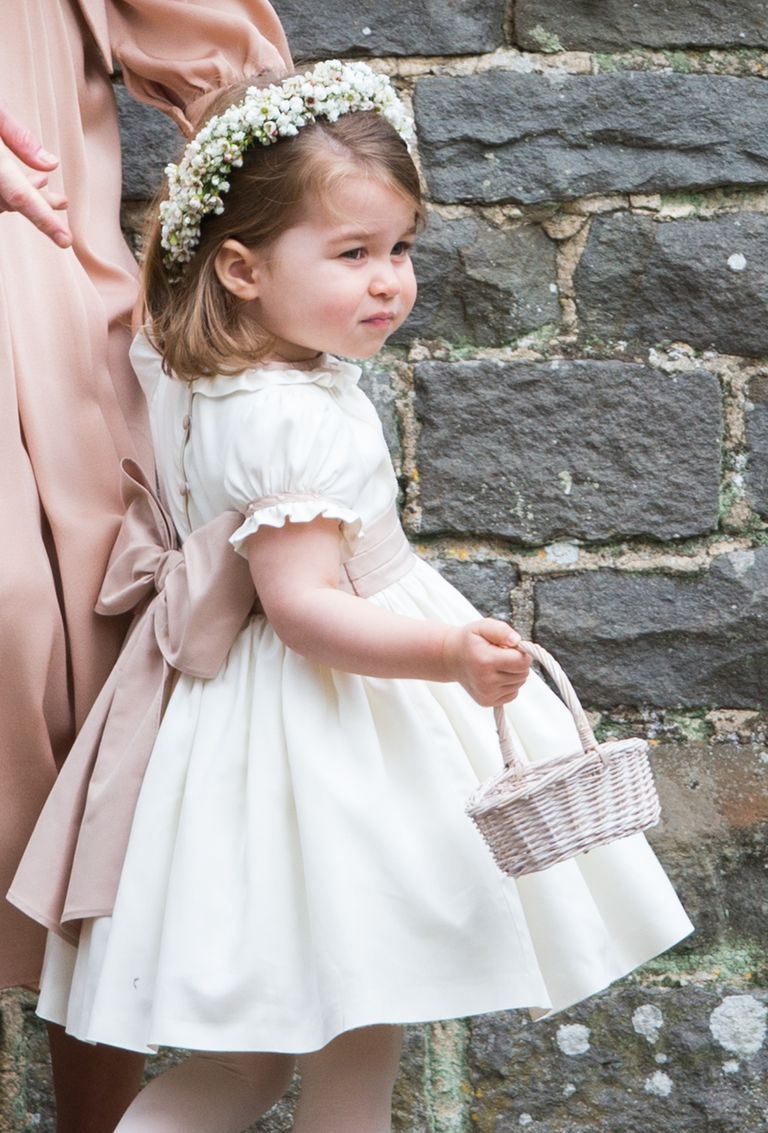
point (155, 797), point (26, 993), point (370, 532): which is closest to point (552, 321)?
point (370, 532)

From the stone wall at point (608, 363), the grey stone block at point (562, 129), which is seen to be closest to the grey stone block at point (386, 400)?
the stone wall at point (608, 363)

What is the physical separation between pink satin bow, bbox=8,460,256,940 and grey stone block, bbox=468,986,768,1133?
0.80m

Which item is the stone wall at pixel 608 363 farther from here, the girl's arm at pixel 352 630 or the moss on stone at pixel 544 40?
the girl's arm at pixel 352 630

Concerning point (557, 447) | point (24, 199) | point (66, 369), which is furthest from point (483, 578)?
point (24, 199)

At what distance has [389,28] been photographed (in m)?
2.19

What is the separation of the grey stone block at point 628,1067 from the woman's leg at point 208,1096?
578 millimetres

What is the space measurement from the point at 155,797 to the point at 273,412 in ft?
1.43

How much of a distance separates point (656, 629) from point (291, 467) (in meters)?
0.85

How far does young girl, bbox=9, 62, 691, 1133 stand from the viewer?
147cm

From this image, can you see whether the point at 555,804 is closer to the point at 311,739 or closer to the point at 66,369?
the point at 311,739

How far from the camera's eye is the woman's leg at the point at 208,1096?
1569 mm

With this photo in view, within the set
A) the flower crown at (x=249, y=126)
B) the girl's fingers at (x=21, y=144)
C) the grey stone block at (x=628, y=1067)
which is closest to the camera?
the girl's fingers at (x=21, y=144)

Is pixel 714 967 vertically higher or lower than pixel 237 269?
lower

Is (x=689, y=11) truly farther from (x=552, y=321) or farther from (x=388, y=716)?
(x=388, y=716)
